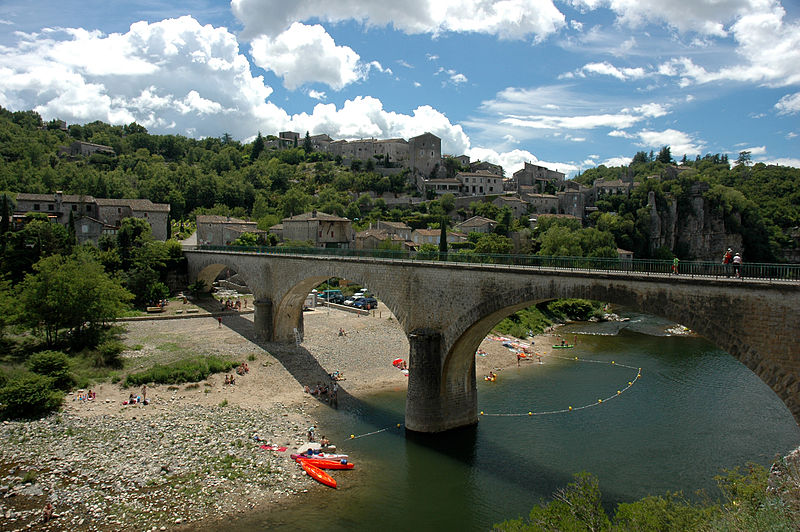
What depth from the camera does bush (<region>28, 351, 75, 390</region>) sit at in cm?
2738

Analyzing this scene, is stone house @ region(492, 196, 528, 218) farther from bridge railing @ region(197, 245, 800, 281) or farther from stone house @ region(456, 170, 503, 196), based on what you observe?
bridge railing @ region(197, 245, 800, 281)

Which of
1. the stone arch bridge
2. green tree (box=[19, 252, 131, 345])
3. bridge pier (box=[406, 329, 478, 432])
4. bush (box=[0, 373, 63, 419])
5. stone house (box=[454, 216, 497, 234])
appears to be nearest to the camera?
the stone arch bridge

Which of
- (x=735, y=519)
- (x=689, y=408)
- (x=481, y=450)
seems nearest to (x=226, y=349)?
(x=481, y=450)

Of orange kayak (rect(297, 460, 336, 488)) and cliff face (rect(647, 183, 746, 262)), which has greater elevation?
cliff face (rect(647, 183, 746, 262))

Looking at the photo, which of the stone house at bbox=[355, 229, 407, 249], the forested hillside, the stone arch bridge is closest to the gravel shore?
the stone arch bridge

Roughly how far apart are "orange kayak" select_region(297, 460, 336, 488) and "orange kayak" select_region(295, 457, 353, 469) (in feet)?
0.59

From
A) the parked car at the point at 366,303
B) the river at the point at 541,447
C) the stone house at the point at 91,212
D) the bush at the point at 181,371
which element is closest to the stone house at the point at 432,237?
the parked car at the point at 366,303

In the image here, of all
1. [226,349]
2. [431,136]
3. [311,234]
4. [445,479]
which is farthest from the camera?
[431,136]

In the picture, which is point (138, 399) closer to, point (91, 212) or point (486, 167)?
point (91, 212)

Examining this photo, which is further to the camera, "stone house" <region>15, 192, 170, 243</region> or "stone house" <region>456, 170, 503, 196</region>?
"stone house" <region>456, 170, 503, 196</region>

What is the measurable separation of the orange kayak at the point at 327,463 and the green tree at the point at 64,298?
23.3m

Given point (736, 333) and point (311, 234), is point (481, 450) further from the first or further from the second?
point (311, 234)

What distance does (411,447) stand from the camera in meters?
22.0

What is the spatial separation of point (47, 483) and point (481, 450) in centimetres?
1713
